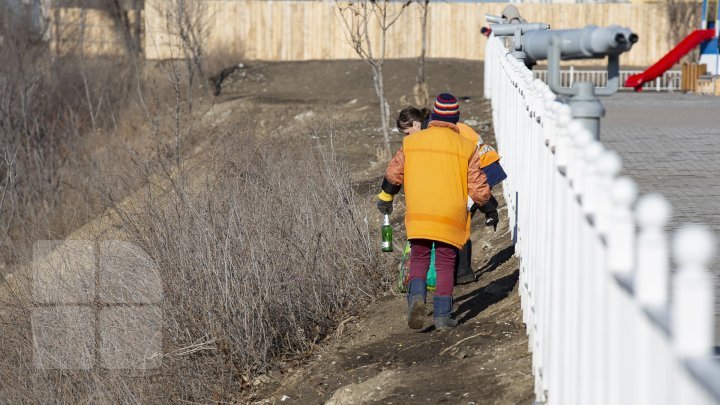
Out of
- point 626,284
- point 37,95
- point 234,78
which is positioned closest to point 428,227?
point 626,284

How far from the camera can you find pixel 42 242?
40.4 feet

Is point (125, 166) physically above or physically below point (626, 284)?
below

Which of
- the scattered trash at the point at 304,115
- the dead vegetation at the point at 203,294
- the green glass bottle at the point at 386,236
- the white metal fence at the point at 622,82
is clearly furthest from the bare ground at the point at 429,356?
the white metal fence at the point at 622,82

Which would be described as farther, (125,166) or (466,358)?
(125,166)

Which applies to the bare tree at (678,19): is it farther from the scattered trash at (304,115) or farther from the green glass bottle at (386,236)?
the green glass bottle at (386,236)

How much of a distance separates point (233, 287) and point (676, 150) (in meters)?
6.56

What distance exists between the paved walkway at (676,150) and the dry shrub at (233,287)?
2492 millimetres

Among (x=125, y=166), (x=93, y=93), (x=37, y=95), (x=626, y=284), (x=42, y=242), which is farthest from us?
(x=93, y=93)

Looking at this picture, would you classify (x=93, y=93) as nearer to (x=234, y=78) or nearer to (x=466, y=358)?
(x=234, y=78)

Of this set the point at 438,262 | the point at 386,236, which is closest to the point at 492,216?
the point at 438,262

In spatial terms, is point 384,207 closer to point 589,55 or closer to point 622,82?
point 589,55

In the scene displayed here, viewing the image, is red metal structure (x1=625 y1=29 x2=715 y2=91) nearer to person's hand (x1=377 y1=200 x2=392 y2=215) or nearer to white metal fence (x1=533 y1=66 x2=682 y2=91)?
white metal fence (x1=533 y1=66 x2=682 y2=91)

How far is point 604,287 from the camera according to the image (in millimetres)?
3051

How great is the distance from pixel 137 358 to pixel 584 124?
189 inches
